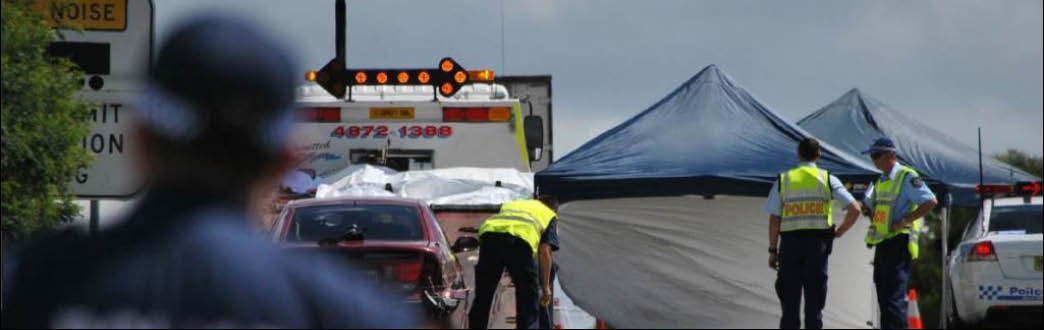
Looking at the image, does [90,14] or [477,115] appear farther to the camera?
[477,115]

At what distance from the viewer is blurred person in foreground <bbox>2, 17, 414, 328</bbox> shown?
2459 millimetres

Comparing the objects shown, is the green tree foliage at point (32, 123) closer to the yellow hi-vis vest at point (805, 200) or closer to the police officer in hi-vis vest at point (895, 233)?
the yellow hi-vis vest at point (805, 200)

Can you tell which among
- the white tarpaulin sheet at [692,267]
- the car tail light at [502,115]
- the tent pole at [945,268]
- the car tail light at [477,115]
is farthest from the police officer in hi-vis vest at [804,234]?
the car tail light at [477,115]

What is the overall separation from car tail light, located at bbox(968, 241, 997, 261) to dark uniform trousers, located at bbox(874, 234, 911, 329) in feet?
9.51

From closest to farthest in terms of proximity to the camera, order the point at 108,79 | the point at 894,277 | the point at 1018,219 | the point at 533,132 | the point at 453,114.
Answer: the point at 108,79 → the point at 894,277 → the point at 1018,219 → the point at 533,132 → the point at 453,114

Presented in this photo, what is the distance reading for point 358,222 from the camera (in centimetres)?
1295

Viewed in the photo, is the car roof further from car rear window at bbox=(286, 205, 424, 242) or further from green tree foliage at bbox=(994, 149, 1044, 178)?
green tree foliage at bbox=(994, 149, 1044, 178)

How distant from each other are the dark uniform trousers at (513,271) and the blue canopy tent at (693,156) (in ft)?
4.87

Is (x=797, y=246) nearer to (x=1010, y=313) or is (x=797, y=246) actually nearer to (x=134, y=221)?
(x=1010, y=313)

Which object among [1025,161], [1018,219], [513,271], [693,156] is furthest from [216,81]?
[1025,161]

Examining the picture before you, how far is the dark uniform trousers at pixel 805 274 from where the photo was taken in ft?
38.8

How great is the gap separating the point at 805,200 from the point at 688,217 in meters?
3.54

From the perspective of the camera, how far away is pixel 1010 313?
48.3ft

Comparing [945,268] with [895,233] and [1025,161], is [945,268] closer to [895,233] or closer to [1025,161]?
[895,233]
